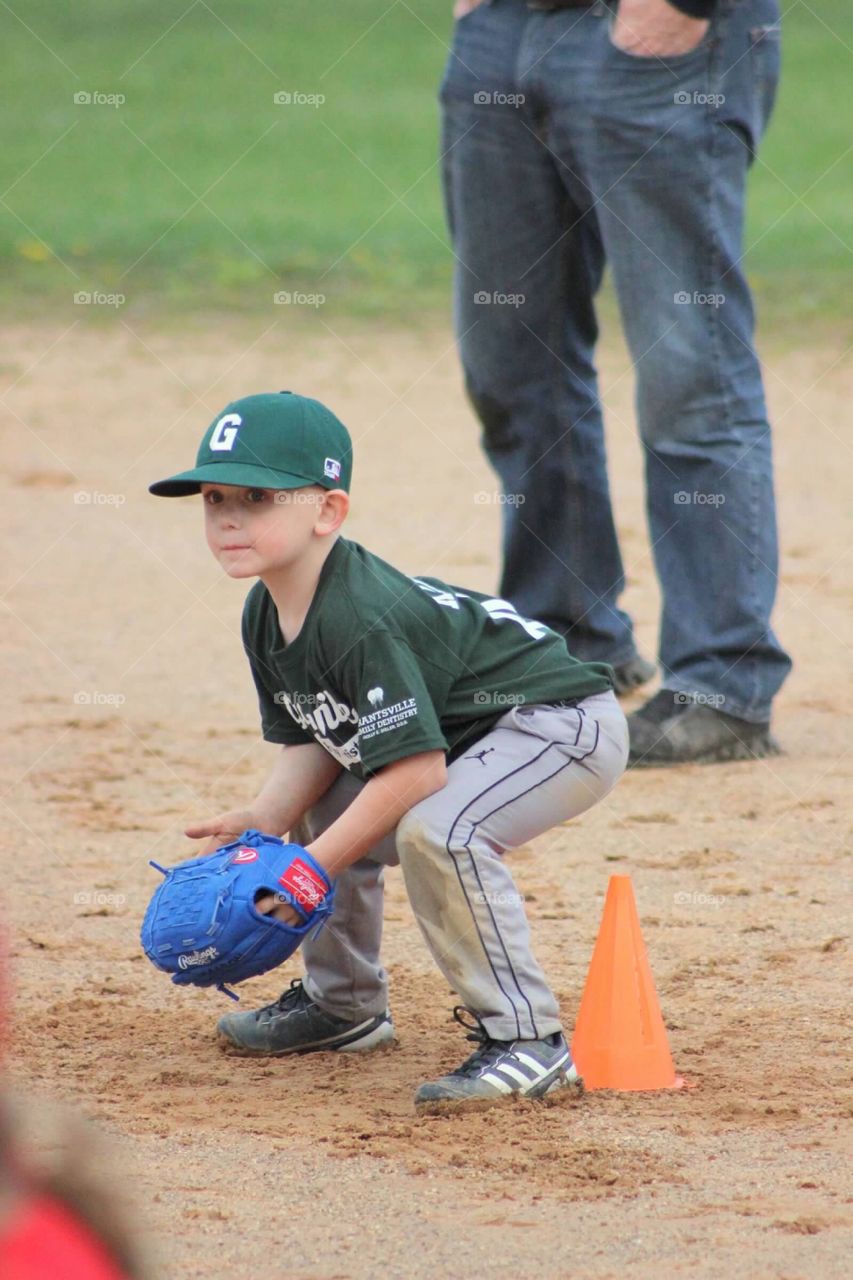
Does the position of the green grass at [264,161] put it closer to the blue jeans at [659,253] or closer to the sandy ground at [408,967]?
the sandy ground at [408,967]

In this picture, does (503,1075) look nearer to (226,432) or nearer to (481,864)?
(481,864)

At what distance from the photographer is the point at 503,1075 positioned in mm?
2641

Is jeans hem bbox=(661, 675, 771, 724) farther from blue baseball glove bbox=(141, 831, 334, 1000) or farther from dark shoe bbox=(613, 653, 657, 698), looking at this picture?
blue baseball glove bbox=(141, 831, 334, 1000)

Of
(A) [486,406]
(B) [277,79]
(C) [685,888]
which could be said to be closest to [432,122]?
(B) [277,79]

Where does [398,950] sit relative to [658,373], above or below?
below

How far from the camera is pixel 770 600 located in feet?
14.6

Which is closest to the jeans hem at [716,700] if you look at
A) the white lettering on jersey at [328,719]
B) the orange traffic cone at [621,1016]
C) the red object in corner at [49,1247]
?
the orange traffic cone at [621,1016]

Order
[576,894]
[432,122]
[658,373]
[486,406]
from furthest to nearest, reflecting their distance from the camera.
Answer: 1. [432,122]
2. [486,406]
3. [658,373]
4. [576,894]

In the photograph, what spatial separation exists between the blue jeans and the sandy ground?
47 cm

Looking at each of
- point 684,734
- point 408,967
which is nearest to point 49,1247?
point 408,967

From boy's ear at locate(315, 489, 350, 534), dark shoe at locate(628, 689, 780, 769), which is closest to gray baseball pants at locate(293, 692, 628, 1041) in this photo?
boy's ear at locate(315, 489, 350, 534)

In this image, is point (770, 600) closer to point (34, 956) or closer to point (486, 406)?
point (486, 406)

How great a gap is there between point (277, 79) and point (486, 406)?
1750 cm

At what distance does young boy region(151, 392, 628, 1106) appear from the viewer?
264 cm
